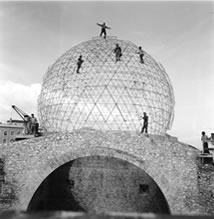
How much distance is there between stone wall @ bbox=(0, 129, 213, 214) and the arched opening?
5.24 ft

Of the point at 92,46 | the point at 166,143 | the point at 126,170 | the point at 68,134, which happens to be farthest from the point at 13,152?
the point at 92,46

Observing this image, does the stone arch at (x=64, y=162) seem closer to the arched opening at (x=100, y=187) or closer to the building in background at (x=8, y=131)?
the arched opening at (x=100, y=187)

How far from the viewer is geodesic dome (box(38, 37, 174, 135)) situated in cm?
1736

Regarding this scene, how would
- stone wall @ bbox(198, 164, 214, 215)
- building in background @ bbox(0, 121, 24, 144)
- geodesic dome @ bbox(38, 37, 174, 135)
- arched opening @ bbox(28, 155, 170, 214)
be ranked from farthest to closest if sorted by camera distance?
building in background @ bbox(0, 121, 24, 144), geodesic dome @ bbox(38, 37, 174, 135), arched opening @ bbox(28, 155, 170, 214), stone wall @ bbox(198, 164, 214, 215)

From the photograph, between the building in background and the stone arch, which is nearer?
the stone arch

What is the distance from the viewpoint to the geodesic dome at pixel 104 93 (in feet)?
57.0

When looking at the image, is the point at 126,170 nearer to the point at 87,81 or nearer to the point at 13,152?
the point at 13,152

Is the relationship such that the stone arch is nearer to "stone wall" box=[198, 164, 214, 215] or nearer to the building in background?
"stone wall" box=[198, 164, 214, 215]

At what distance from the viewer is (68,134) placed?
33.8ft

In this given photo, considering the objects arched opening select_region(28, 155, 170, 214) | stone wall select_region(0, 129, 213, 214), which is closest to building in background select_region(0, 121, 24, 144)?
arched opening select_region(28, 155, 170, 214)

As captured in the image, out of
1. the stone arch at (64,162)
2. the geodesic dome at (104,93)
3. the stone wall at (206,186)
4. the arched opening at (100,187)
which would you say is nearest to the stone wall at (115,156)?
the stone arch at (64,162)

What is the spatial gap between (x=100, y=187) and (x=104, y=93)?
7.58 m

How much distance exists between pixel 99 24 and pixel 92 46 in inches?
73.4

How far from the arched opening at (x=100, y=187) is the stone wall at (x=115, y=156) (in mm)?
1596
